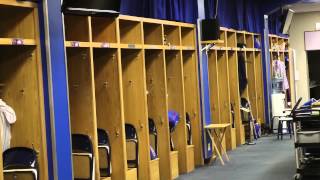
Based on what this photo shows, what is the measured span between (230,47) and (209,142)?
2432mm

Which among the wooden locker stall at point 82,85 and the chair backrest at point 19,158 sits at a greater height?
the wooden locker stall at point 82,85

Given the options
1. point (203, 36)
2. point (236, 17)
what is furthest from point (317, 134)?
point (236, 17)

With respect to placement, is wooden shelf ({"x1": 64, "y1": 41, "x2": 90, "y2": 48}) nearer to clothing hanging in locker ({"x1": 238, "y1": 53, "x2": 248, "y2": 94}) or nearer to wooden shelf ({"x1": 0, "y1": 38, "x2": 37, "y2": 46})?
wooden shelf ({"x1": 0, "y1": 38, "x2": 37, "y2": 46})

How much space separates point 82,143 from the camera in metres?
5.36

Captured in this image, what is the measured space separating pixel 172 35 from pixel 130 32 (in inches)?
52.8

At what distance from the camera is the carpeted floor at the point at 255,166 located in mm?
7184

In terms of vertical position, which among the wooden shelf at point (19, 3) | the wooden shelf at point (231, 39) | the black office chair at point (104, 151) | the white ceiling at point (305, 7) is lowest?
the black office chair at point (104, 151)

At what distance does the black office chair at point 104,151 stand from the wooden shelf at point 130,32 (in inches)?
47.8

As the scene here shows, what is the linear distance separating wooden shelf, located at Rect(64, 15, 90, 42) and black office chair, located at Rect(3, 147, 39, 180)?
52.4 inches

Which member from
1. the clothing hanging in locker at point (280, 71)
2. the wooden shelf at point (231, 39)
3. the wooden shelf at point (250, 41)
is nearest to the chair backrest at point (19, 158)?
the wooden shelf at point (231, 39)

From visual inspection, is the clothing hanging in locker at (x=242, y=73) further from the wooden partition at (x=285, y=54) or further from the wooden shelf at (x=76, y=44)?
the wooden shelf at (x=76, y=44)

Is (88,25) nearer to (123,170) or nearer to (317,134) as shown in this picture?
(123,170)

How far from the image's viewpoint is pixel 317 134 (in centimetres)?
634

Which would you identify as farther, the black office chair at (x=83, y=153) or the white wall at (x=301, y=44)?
the white wall at (x=301, y=44)
